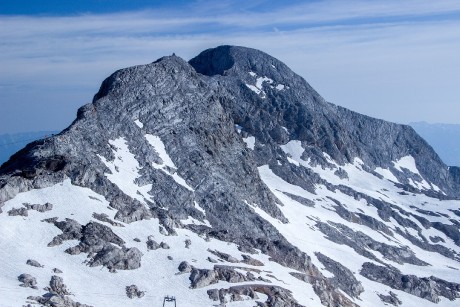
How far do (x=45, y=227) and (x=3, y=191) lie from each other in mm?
8323

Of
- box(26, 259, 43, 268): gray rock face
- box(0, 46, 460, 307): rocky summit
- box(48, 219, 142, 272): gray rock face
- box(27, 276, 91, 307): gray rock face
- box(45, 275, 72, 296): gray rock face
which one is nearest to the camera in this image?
box(27, 276, 91, 307): gray rock face

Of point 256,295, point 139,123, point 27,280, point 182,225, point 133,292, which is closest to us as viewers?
point 27,280

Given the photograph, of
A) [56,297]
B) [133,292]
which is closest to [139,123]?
[133,292]

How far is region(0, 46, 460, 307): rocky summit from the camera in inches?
3327

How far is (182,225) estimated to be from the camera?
106 metres

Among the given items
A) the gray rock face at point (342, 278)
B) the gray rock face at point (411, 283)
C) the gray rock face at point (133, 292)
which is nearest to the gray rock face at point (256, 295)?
the gray rock face at point (133, 292)

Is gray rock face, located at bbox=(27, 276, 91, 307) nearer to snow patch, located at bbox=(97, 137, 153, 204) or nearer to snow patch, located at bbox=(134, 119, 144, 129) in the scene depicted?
snow patch, located at bbox=(97, 137, 153, 204)

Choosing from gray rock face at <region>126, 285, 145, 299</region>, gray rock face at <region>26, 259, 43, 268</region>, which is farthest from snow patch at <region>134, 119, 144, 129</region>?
gray rock face at <region>26, 259, 43, 268</region>

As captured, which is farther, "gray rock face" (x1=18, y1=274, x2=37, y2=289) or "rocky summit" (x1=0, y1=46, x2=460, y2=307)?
"rocky summit" (x1=0, y1=46, x2=460, y2=307)

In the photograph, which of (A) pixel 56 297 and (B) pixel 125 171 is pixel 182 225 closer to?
(B) pixel 125 171

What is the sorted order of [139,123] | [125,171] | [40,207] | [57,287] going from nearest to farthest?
[57,287] → [40,207] → [125,171] → [139,123]

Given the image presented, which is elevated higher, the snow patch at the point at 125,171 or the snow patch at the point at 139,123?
the snow patch at the point at 139,123

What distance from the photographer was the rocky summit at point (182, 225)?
84.5m

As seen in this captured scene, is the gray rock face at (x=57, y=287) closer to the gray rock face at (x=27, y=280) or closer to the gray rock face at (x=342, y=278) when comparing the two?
the gray rock face at (x=27, y=280)
